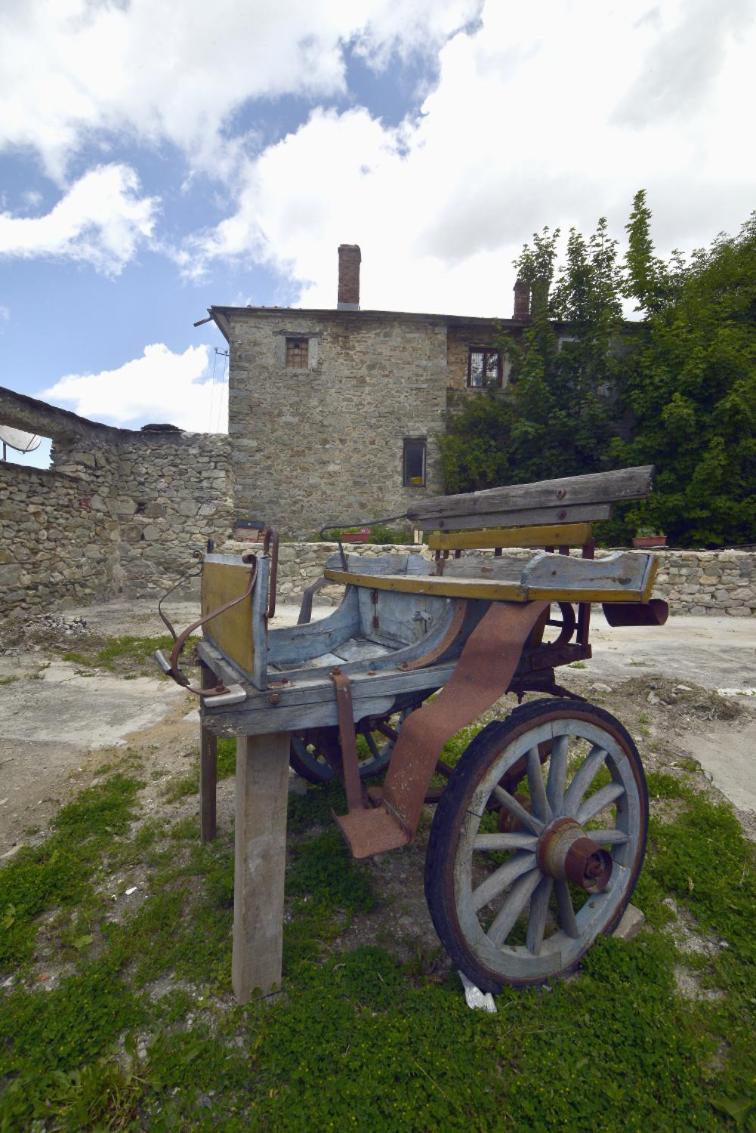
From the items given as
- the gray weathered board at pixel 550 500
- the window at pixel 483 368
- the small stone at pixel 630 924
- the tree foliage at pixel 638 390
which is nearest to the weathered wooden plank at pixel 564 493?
the gray weathered board at pixel 550 500

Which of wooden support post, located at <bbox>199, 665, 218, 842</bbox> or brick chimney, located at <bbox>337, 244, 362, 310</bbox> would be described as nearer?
wooden support post, located at <bbox>199, 665, 218, 842</bbox>

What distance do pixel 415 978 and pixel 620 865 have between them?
918 millimetres

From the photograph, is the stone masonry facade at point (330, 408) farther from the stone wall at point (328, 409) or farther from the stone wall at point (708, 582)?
the stone wall at point (708, 582)

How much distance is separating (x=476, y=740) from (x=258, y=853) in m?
0.84

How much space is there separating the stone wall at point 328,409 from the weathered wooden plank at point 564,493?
1272cm

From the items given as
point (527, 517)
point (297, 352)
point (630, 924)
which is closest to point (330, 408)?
point (297, 352)

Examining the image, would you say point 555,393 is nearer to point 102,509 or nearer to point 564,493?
point 102,509

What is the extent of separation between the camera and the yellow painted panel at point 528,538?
1.92 m

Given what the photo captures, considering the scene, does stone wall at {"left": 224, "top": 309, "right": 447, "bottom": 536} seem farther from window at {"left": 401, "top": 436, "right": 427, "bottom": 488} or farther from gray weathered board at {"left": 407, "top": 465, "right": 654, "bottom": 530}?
gray weathered board at {"left": 407, "top": 465, "right": 654, "bottom": 530}

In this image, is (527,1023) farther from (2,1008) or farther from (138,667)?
(138,667)

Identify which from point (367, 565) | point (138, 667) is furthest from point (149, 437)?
point (367, 565)

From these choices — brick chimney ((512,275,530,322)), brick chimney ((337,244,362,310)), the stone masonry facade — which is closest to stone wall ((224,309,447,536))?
the stone masonry facade

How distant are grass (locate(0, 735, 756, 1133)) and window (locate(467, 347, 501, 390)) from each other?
50.9 ft

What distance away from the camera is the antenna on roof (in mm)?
9751
